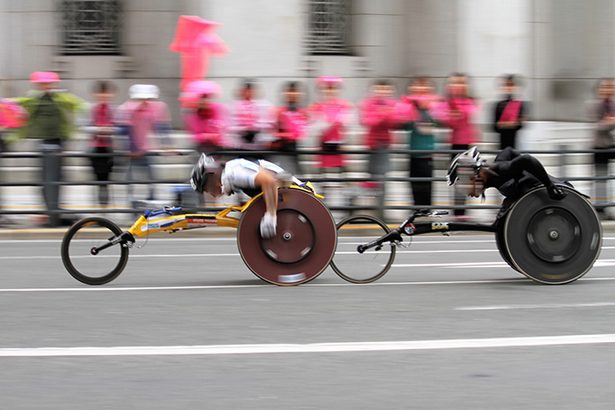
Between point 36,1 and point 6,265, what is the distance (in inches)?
490

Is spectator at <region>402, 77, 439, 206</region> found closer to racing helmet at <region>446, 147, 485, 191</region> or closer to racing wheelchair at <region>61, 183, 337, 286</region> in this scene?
racing helmet at <region>446, 147, 485, 191</region>

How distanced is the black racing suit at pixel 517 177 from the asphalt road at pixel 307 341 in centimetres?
77

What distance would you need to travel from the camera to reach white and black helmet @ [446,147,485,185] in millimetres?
9555

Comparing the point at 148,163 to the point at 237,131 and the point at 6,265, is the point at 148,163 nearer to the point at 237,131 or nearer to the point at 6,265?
the point at 237,131

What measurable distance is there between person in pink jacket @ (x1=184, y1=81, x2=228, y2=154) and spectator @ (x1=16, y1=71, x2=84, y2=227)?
6.11 feet

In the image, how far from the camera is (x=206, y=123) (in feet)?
46.2

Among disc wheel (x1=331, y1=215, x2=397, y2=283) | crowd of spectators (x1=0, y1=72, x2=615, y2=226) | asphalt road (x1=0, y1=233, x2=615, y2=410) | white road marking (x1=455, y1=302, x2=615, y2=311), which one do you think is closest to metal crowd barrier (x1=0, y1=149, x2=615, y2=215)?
crowd of spectators (x1=0, y1=72, x2=615, y2=226)

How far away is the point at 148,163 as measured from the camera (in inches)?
580

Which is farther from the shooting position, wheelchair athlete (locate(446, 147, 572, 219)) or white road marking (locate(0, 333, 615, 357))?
wheelchair athlete (locate(446, 147, 572, 219))

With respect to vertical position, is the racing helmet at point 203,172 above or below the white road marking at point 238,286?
above

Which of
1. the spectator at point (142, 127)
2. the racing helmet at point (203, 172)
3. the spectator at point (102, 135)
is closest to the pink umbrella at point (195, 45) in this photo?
the spectator at point (102, 135)

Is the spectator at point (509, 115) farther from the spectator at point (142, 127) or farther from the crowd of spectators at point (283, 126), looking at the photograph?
the spectator at point (142, 127)

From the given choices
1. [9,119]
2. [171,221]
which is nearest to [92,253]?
[171,221]

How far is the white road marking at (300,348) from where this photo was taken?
22.3ft
